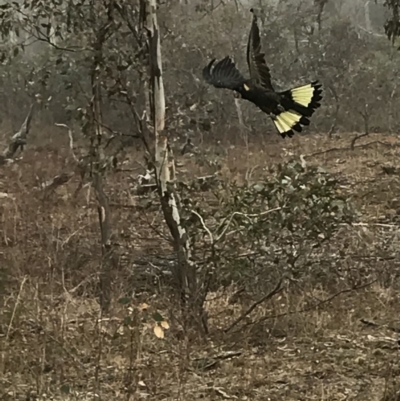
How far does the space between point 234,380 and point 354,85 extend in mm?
13064

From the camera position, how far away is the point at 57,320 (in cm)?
392

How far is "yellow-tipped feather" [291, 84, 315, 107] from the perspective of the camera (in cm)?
325

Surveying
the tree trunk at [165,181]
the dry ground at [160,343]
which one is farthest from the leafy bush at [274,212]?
Result: the dry ground at [160,343]

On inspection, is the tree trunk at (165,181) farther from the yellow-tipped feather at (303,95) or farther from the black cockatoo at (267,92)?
the yellow-tipped feather at (303,95)

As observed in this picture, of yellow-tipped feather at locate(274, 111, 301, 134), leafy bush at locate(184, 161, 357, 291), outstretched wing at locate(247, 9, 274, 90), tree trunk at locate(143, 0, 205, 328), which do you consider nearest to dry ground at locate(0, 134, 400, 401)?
tree trunk at locate(143, 0, 205, 328)

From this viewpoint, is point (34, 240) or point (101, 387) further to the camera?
point (34, 240)

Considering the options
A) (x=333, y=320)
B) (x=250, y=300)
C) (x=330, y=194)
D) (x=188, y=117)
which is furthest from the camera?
(x=250, y=300)

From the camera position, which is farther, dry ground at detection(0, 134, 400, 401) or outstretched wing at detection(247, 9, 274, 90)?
dry ground at detection(0, 134, 400, 401)

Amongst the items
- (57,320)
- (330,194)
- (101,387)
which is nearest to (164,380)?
(101,387)

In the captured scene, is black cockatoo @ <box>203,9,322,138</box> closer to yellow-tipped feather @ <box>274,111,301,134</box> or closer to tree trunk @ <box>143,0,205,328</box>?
yellow-tipped feather @ <box>274,111,301,134</box>

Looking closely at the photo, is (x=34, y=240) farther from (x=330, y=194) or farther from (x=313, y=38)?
(x=313, y=38)

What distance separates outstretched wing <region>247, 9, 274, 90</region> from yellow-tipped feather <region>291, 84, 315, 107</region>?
175mm

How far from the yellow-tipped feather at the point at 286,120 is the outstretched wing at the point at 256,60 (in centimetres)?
20

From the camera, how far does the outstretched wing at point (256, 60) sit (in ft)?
11.0
